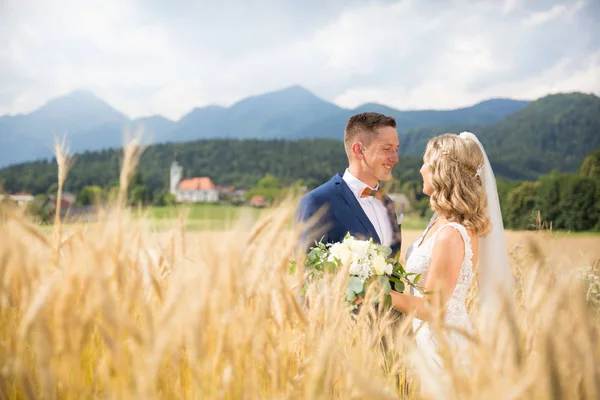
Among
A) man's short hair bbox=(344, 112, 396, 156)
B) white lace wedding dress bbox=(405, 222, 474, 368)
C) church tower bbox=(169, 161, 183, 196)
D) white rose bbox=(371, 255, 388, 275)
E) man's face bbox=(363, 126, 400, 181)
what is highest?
church tower bbox=(169, 161, 183, 196)

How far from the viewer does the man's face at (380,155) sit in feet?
16.1

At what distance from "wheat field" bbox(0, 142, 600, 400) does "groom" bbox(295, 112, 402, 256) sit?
2.59 meters

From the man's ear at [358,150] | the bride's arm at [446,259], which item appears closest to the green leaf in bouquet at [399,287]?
the bride's arm at [446,259]

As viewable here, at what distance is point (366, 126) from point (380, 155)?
0.35 metres

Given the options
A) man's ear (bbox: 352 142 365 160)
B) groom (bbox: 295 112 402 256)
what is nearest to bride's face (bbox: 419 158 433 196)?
groom (bbox: 295 112 402 256)

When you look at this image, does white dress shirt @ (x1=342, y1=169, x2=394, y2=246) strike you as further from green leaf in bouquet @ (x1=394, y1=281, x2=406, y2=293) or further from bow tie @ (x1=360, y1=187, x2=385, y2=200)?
green leaf in bouquet @ (x1=394, y1=281, x2=406, y2=293)

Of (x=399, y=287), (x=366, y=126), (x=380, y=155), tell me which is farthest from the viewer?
(x=366, y=126)

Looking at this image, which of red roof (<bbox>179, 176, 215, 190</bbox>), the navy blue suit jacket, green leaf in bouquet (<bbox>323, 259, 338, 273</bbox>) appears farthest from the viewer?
red roof (<bbox>179, 176, 215, 190</bbox>)

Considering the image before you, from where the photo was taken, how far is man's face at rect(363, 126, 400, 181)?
490cm

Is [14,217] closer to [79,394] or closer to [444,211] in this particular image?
[79,394]

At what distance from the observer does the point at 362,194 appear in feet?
15.8

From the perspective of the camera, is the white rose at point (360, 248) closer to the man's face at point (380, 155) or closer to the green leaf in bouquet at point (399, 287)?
the green leaf in bouquet at point (399, 287)

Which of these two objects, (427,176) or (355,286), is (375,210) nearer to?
(427,176)

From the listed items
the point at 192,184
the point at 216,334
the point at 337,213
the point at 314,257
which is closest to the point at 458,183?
the point at 337,213
